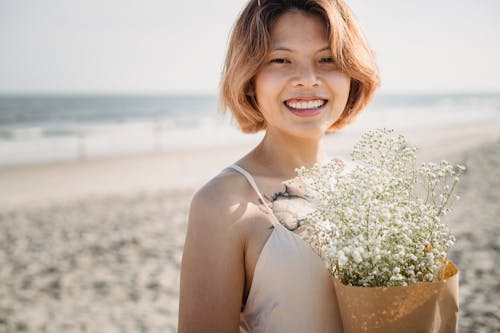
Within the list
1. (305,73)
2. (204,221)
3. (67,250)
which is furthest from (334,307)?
(67,250)

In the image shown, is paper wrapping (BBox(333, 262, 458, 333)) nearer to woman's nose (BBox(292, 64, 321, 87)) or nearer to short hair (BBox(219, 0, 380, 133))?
woman's nose (BBox(292, 64, 321, 87))

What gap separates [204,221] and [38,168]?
48.0 ft

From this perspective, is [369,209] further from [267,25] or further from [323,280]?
[267,25]

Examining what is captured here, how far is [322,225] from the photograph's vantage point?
1.44m

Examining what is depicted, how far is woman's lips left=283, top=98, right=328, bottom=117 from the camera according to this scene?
1982 mm

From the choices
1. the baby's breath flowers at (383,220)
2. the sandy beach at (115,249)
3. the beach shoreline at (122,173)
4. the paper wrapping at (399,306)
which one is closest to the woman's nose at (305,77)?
the baby's breath flowers at (383,220)

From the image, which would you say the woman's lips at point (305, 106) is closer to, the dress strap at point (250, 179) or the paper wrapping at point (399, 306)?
the dress strap at point (250, 179)

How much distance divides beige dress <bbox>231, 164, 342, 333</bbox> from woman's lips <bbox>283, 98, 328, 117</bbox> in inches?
22.0

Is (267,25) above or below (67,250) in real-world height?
above

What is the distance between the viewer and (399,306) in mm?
1307

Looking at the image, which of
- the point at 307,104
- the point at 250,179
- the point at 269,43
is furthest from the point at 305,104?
the point at 250,179

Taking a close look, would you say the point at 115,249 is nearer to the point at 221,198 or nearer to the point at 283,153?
the point at 283,153

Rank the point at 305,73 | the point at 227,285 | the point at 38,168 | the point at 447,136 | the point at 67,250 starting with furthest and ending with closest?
the point at 447,136 < the point at 38,168 < the point at 67,250 < the point at 305,73 < the point at 227,285

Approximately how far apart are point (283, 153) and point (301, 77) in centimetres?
48
